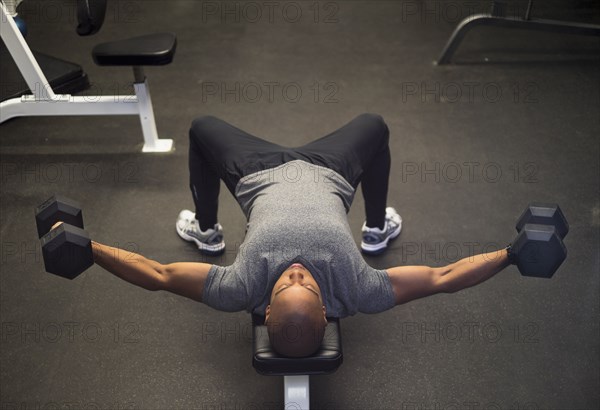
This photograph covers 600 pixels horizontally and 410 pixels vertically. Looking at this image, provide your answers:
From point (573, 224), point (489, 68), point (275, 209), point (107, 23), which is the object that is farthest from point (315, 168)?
point (107, 23)

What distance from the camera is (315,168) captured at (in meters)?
1.92

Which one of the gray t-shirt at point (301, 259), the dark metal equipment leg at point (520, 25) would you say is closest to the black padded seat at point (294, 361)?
the gray t-shirt at point (301, 259)

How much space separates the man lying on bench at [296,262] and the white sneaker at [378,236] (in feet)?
1.32

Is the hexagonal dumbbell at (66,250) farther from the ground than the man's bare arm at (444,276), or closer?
farther from the ground

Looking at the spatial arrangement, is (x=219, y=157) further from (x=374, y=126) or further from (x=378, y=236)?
(x=378, y=236)

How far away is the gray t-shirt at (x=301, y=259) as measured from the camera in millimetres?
1645

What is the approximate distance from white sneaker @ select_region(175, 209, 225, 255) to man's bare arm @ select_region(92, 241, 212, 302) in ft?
1.99

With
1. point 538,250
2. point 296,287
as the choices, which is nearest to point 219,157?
point 296,287

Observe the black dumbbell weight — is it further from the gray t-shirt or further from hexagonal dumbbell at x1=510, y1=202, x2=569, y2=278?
hexagonal dumbbell at x1=510, y1=202, x2=569, y2=278

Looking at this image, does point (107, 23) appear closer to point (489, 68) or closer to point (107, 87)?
point (107, 87)

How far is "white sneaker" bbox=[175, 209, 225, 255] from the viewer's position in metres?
2.40

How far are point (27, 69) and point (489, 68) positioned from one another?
7.50 ft

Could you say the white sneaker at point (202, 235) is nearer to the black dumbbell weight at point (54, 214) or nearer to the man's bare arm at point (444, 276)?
the black dumbbell weight at point (54, 214)

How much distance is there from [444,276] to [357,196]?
1030mm
